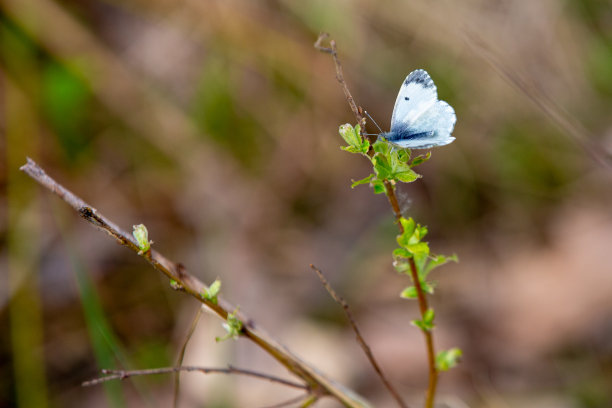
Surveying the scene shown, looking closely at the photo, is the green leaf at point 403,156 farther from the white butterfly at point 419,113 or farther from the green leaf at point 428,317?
the green leaf at point 428,317

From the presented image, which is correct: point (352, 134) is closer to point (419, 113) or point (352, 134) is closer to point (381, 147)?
point (381, 147)

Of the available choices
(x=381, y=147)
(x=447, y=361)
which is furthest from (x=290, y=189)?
(x=381, y=147)

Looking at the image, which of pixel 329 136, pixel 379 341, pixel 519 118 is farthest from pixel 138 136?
pixel 519 118

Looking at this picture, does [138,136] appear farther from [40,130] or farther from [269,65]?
[269,65]

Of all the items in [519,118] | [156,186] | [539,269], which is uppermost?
[519,118]

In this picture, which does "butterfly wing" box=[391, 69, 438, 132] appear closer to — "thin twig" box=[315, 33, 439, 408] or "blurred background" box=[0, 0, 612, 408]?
"thin twig" box=[315, 33, 439, 408]

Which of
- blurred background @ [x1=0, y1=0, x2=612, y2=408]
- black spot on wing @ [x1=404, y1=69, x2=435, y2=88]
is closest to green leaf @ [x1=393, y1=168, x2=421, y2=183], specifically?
black spot on wing @ [x1=404, y1=69, x2=435, y2=88]
